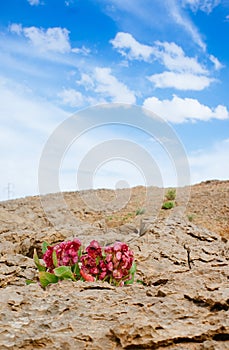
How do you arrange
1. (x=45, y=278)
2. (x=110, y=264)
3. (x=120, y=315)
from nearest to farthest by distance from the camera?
(x=120, y=315), (x=45, y=278), (x=110, y=264)

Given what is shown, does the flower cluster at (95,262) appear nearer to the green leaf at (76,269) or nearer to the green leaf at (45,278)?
the green leaf at (76,269)

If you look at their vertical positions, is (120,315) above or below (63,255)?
below

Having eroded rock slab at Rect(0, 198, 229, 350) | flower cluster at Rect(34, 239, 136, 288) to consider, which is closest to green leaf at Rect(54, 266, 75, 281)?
flower cluster at Rect(34, 239, 136, 288)

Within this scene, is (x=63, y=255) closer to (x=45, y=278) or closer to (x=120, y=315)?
(x=45, y=278)

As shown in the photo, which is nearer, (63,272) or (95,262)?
(63,272)

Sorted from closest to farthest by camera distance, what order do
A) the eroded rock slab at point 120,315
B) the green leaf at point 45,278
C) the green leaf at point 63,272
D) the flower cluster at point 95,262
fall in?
the eroded rock slab at point 120,315, the green leaf at point 45,278, the green leaf at point 63,272, the flower cluster at point 95,262

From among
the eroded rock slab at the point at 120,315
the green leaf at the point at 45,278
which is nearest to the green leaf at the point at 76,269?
the green leaf at the point at 45,278

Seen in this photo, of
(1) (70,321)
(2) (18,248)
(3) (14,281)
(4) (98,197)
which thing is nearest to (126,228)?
(2) (18,248)

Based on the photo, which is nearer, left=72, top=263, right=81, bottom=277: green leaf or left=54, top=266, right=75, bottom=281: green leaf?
left=54, top=266, right=75, bottom=281: green leaf

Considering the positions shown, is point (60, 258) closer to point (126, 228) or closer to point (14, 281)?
point (14, 281)

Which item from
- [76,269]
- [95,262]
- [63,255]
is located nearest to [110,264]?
[95,262]

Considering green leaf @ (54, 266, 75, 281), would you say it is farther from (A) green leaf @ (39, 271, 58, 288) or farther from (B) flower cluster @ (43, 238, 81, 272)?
(B) flower cluster @ (43, 238, 81, 272)

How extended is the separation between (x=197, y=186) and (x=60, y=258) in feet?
59.3

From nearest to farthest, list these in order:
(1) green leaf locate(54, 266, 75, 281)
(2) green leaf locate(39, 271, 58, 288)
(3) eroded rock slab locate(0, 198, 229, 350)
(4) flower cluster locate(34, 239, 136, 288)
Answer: (3) eroded rock slab locate(0, 198, 229, 350)
(2) green leaf locate(39, 271, 58, 288)
(1) green leaf locate(54, 266, 75, 281)
(4) flower cluster locate(34, 239, 136, 288)
